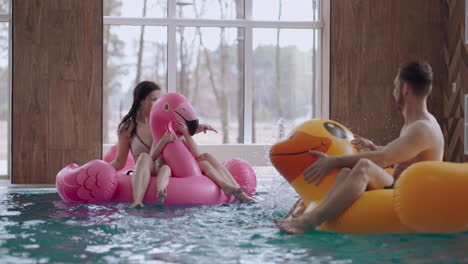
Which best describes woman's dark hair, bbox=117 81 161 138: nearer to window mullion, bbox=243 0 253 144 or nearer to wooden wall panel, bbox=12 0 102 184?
wooden wall panel, bbox=12 0 102 184

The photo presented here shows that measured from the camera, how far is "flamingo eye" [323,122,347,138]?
3.05m

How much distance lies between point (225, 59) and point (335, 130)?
4.51 meters

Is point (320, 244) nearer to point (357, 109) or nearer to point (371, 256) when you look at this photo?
point (371, 256)

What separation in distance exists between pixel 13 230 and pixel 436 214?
211 centimetres

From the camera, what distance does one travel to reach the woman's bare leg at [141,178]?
3957 millimetres

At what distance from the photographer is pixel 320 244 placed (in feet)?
8.56

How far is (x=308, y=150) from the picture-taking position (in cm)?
298

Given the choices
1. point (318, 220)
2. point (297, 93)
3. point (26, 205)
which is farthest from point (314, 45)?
point (318, 220)

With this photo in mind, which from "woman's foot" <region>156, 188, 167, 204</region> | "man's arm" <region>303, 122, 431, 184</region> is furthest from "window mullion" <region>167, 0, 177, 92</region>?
"man's arm" <region>303, 122, 431, 184</region>

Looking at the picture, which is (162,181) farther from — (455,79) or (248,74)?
(455,79)

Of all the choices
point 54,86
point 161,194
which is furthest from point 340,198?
point 54,86

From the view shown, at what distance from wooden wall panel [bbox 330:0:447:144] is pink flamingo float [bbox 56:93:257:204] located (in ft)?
9.32

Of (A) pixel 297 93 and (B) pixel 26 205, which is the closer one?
(B) pixel 26 205

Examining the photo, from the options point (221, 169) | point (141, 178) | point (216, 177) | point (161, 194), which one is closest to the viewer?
point (161, 194)
